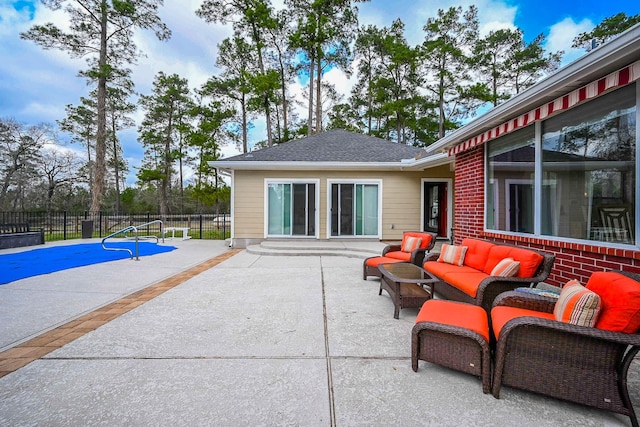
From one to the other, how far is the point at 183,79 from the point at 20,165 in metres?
12.5

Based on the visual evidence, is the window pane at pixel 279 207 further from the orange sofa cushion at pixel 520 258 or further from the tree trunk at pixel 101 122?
the tree trunk at pixel 101 122

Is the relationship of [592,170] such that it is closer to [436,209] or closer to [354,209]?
[354,209]

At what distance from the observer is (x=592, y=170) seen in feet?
10.6

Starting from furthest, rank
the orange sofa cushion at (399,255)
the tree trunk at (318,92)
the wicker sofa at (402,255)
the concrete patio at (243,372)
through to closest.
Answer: the tree trunk at (318,92)
the orange sofa cushion at (399,255)
the wicker sofa at (402,255)
the concrete patio at (243,372)

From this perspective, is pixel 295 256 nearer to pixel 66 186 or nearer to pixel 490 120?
pixel 490 120

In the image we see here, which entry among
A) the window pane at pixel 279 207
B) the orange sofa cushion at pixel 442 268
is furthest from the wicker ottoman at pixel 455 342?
the window pane at pixel 279 207

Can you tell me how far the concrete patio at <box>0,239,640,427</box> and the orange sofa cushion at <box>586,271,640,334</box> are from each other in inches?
22.9

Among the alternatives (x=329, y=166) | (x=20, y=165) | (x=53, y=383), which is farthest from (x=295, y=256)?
(x=20, y=165)

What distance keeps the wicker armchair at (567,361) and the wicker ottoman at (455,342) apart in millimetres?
88

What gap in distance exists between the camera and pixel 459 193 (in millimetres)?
5922

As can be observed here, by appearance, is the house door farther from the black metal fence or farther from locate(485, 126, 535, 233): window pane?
the black metal fence

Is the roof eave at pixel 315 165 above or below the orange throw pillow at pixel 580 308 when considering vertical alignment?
above

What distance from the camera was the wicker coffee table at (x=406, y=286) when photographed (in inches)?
127

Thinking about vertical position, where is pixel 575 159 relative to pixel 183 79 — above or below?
below
